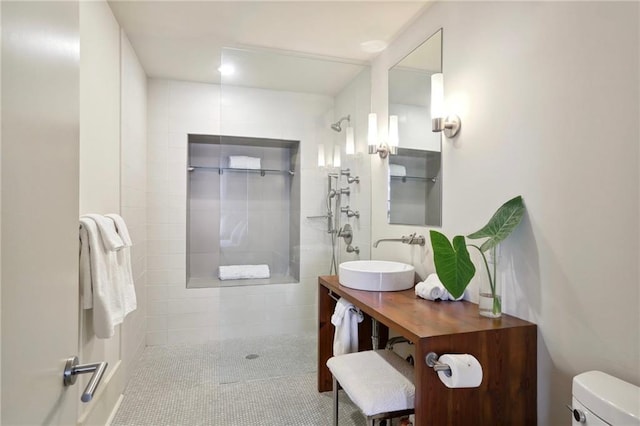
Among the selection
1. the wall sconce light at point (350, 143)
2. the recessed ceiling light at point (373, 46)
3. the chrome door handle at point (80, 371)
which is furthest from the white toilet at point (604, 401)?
the recessed ceiling light at point (373, 46)

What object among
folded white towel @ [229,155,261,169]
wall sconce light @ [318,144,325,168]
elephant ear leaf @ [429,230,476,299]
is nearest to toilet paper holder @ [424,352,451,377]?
elephant ear leaf @ [429,230,476,299]

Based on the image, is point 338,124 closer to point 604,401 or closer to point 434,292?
point 434,292

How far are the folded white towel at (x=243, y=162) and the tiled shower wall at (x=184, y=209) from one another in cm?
21

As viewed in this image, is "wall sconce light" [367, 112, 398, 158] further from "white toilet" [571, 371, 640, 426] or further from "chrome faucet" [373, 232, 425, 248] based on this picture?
"white toilet" [571, 371, 640, 426]

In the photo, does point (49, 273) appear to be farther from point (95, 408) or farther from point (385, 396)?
point (95, 408)

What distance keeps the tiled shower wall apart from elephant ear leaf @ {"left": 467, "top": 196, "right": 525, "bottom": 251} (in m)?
1.54

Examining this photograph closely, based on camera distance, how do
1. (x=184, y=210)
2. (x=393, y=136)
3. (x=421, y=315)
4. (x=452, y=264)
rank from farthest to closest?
(x=184, y=210)
(x=393, y=136)
(x=421, y=315)
(x=452, y=264)

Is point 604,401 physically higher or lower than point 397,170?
lower

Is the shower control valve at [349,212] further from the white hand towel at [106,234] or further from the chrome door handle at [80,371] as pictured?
the chrome door handle at [80,371]

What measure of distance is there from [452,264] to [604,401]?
1.90 feet

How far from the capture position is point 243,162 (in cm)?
300

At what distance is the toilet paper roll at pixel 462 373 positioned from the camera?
3.62ft

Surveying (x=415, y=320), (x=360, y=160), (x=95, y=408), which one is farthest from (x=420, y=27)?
(x=95, y=408)

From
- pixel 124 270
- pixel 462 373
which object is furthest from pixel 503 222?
pixel 124 270
